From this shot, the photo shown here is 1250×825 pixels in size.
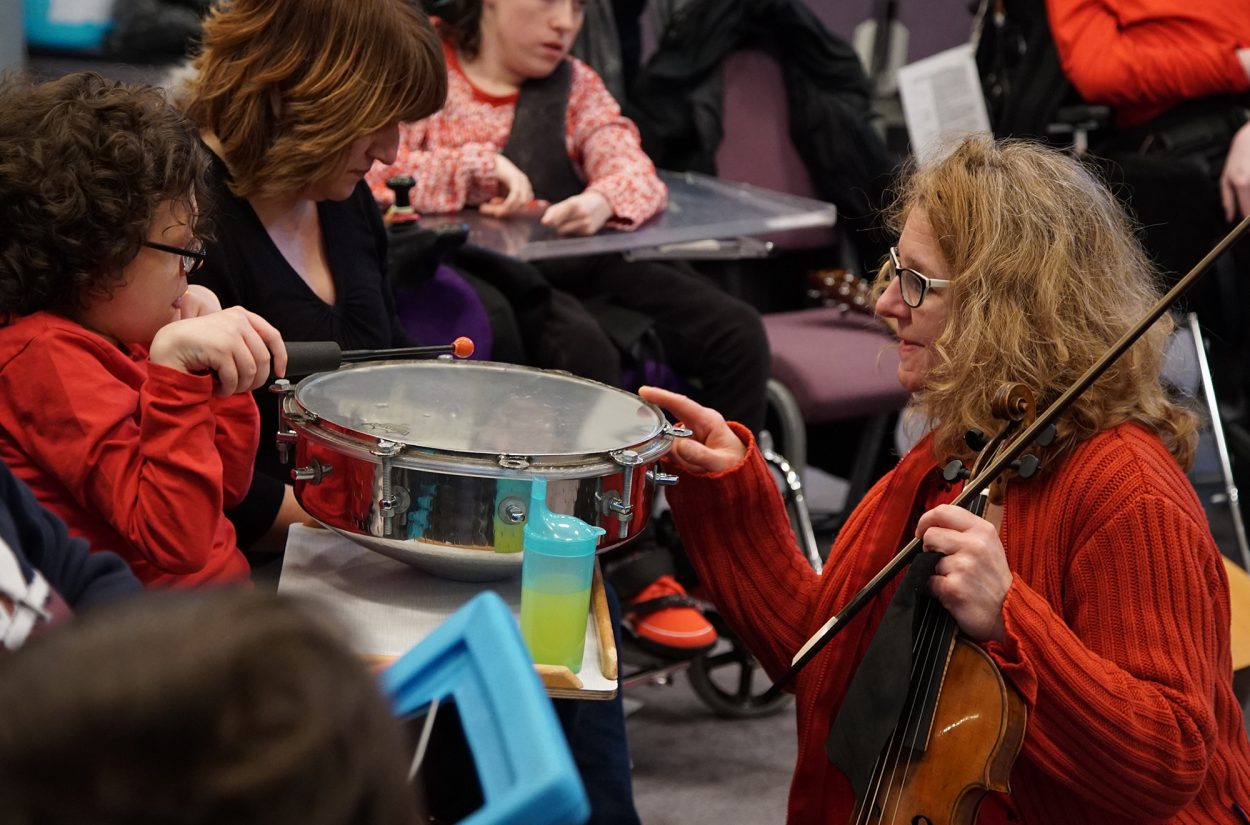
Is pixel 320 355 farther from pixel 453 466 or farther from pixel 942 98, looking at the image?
pixel 942 98

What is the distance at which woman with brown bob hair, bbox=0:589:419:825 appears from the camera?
50cm

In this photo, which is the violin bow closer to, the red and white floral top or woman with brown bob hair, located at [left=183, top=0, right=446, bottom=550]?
woman with brown bob hair, located at [left=183, top=0, right=446, bottom=550]

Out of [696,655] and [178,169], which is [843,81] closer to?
[696,655]

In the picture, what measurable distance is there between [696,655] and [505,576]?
1.26 m

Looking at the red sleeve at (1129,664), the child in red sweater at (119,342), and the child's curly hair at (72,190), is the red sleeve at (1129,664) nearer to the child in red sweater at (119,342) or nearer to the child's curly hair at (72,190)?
the child in red sweater at (119,342)

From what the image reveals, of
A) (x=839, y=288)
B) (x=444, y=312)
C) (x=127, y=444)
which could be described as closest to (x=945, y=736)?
(x=127, y=444)

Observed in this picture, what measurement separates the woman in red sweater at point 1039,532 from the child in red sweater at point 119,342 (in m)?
0.53

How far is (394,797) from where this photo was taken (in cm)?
57

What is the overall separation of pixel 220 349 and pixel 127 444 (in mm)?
129

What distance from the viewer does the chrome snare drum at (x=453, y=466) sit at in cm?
132

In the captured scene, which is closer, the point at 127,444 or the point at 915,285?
the point at 127,444

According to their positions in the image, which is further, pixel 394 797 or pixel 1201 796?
pixel 1201 796

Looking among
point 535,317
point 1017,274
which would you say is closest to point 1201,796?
point 1017,274

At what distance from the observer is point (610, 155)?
9.70ft
